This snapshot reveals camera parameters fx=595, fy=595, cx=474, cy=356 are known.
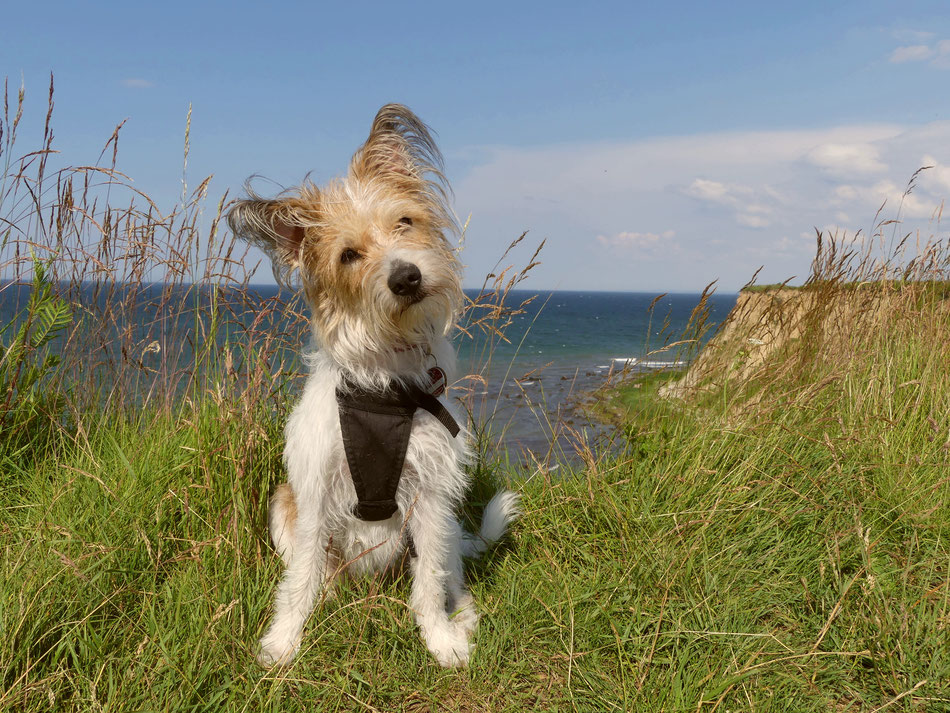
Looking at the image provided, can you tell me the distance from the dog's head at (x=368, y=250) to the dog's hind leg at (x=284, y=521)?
827 millimetres

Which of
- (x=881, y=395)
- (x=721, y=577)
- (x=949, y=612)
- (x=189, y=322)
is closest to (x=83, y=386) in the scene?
(x=189, y=322)

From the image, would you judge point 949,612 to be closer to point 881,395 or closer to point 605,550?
point 605,550

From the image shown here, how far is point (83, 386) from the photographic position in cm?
394

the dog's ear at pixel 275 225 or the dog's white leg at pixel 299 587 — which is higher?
the dog's ear at pixel 275 225

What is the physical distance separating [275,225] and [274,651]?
185 cm

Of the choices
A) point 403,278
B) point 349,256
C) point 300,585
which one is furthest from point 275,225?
point 300,585

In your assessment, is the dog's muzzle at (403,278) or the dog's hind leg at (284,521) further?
the dog's hind leg at (284,521)

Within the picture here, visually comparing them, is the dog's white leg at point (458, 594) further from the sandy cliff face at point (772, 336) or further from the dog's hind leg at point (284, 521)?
the sandy cliff face at point (772, 336)

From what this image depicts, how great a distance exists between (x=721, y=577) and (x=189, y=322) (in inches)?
138

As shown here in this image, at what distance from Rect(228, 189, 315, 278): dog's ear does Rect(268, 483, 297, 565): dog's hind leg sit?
112cm

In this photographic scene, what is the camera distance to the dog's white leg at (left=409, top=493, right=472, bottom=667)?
8.82 feet

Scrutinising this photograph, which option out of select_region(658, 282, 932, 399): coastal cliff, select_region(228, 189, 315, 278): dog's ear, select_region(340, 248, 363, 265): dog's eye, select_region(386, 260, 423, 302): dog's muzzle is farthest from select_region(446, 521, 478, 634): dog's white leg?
select_region(658, 282, 932, 399): coastal cliff

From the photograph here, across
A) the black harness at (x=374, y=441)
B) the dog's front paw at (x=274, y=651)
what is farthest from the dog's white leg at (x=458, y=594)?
the dog's front paw at (x=274, y=651)

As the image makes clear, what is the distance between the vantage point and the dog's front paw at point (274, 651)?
246 cm
